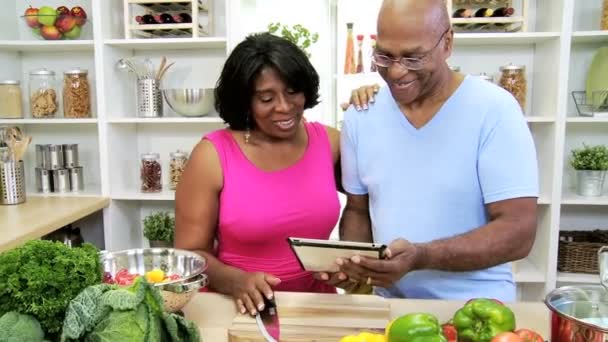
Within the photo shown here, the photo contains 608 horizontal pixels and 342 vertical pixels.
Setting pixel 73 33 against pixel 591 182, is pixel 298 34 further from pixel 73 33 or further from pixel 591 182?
pixel 591 182

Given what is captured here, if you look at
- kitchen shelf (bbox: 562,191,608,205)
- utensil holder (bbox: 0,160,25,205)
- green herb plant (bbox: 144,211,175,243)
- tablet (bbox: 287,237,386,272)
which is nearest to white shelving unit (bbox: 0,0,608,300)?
kitchen shelf (bbox: 562,191,608,205)

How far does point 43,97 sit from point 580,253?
2.53 meters

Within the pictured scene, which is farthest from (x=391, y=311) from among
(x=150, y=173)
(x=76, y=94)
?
(x=76, y=94)

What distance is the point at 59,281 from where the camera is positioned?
2.57ft

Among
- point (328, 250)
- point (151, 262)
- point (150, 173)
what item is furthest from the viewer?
point (150, 173)

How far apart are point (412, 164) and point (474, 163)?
0.14m

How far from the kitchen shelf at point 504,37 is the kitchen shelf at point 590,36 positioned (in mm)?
97

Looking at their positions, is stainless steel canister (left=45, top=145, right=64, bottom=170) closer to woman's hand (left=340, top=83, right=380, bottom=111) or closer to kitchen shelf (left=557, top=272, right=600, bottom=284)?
woman's hand (left=340, top=83, right=380, bottom=111)

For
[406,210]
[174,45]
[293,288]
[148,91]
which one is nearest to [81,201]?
[148,91]

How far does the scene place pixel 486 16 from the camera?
223cm

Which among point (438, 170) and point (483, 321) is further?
point (438, 170)

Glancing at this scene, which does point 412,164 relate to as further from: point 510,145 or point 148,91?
point 148,91

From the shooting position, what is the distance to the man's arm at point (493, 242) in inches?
46.0

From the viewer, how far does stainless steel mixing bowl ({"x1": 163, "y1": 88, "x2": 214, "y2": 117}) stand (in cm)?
241
